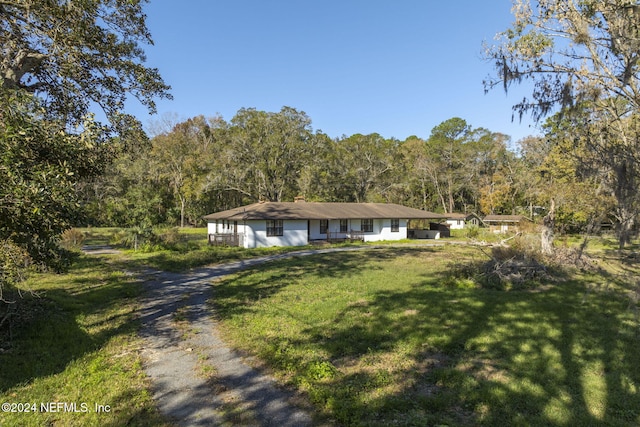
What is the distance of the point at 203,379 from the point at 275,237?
77.2 ft

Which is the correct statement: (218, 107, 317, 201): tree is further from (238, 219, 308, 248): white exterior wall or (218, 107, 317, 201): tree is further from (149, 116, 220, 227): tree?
(238, 219, 308, 248): white exterior wall

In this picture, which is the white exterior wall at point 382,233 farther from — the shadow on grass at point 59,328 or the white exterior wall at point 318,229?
the shadow on grass at point 59,328

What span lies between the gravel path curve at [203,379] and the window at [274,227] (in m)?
18.8

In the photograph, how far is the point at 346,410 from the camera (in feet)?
15.5

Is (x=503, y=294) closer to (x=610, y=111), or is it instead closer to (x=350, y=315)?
(x=350, y=315)

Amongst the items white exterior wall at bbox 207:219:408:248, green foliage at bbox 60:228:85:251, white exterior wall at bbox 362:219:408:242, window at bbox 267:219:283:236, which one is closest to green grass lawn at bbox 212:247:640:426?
green foliage at bbox 60:228:85:251

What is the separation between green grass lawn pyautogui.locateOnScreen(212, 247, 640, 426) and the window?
627 inches

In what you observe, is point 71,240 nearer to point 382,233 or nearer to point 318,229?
point 318,229

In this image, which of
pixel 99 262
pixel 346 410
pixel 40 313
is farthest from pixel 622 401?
pixel 99 262

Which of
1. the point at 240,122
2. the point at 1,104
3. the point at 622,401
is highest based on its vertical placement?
the point at 240,122

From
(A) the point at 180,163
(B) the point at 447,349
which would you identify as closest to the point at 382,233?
(B) the point at 447,349

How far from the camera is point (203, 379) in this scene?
5.68 meters

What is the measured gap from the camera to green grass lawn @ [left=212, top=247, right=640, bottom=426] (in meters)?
4.90

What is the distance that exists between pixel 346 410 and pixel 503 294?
29.7ft
